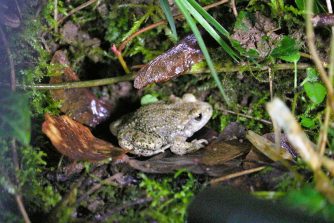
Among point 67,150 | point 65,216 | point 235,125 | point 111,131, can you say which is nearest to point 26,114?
point 67,150

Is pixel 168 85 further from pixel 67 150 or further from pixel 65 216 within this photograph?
pixel 65 216

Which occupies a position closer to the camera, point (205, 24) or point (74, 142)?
point (74, 142)

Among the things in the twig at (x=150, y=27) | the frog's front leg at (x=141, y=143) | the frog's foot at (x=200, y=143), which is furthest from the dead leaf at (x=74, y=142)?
the twig at (x=150, y=27)

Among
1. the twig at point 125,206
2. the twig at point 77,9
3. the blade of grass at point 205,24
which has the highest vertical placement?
the twig at point 77,9

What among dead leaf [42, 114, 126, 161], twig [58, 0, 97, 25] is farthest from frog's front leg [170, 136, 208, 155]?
twig [58, 0, 97, 25]

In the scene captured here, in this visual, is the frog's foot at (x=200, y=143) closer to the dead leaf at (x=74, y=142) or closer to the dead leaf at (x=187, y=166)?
the dead leaf at (x=187, y=166)

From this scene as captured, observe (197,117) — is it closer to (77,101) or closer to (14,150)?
(77,101)

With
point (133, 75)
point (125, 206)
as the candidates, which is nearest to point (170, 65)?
point (133, 75)

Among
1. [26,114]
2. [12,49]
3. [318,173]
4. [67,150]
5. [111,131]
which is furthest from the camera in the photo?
[111,131]
